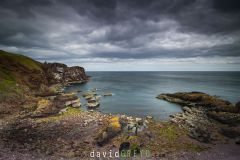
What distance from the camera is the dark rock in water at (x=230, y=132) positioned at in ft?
102

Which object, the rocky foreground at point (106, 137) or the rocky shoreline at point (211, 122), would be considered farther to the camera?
the rocky shoreline at point (211, 122)

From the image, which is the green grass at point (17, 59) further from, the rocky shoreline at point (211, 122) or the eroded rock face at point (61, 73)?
the rocky shoreline at point (211, 122)

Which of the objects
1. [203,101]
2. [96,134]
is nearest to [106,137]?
[96,134]

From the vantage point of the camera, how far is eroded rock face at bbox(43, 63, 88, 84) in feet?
368

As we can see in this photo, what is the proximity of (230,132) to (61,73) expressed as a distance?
115264 mm

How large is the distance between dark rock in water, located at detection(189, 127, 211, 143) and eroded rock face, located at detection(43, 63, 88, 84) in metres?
93.0

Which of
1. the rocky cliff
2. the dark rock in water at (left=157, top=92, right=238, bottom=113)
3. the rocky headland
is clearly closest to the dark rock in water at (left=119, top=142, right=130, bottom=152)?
the rocky headland

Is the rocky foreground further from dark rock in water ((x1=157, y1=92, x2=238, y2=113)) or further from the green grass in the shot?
the green grass

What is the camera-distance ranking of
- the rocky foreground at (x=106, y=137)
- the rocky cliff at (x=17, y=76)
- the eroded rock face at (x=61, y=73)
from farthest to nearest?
1. the eroded rock face at (x=61, y=73)
2. the rocky cliff at (x=17, y=76)
3. the rocky foreground at (x=106, y=137)

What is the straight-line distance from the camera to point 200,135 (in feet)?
98.3

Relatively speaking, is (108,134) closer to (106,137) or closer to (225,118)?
(106,137)

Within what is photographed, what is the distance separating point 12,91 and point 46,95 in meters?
10.8

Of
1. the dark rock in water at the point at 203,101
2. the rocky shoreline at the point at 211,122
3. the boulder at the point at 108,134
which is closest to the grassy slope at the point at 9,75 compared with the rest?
the boulder at the point at 108,134

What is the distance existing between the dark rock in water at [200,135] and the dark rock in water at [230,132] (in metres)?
3.45
